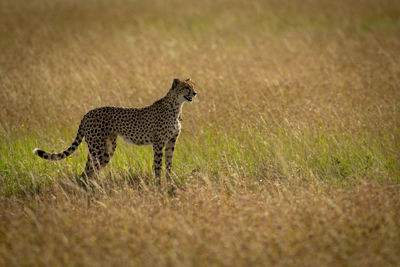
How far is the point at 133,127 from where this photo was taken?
17.8 feet

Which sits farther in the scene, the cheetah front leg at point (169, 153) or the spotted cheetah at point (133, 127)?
the cheetah front leg at point (169, 153)

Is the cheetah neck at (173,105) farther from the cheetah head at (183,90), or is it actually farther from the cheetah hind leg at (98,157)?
the cheetah hind leg at (98,157)

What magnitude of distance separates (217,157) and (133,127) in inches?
47.9

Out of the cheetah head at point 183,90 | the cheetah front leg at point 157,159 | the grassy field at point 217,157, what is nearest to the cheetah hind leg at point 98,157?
the grassy field at point 217,157

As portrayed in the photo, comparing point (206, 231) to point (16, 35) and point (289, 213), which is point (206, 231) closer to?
point (289, 213)

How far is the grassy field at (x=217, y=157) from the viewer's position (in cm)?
370

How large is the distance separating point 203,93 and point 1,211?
13.5 feet

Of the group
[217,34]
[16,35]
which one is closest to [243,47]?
[217,34]

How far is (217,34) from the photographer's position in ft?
49.4

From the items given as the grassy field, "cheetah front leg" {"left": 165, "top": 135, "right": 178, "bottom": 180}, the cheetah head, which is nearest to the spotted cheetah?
the cheetah head

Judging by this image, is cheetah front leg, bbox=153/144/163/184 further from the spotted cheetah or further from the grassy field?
the grassy field

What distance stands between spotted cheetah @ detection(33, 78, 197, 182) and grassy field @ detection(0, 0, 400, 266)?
35cm

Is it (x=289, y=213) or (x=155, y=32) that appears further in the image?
(x=155, y=32)

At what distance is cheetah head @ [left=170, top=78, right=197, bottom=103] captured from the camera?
17.8 feet
